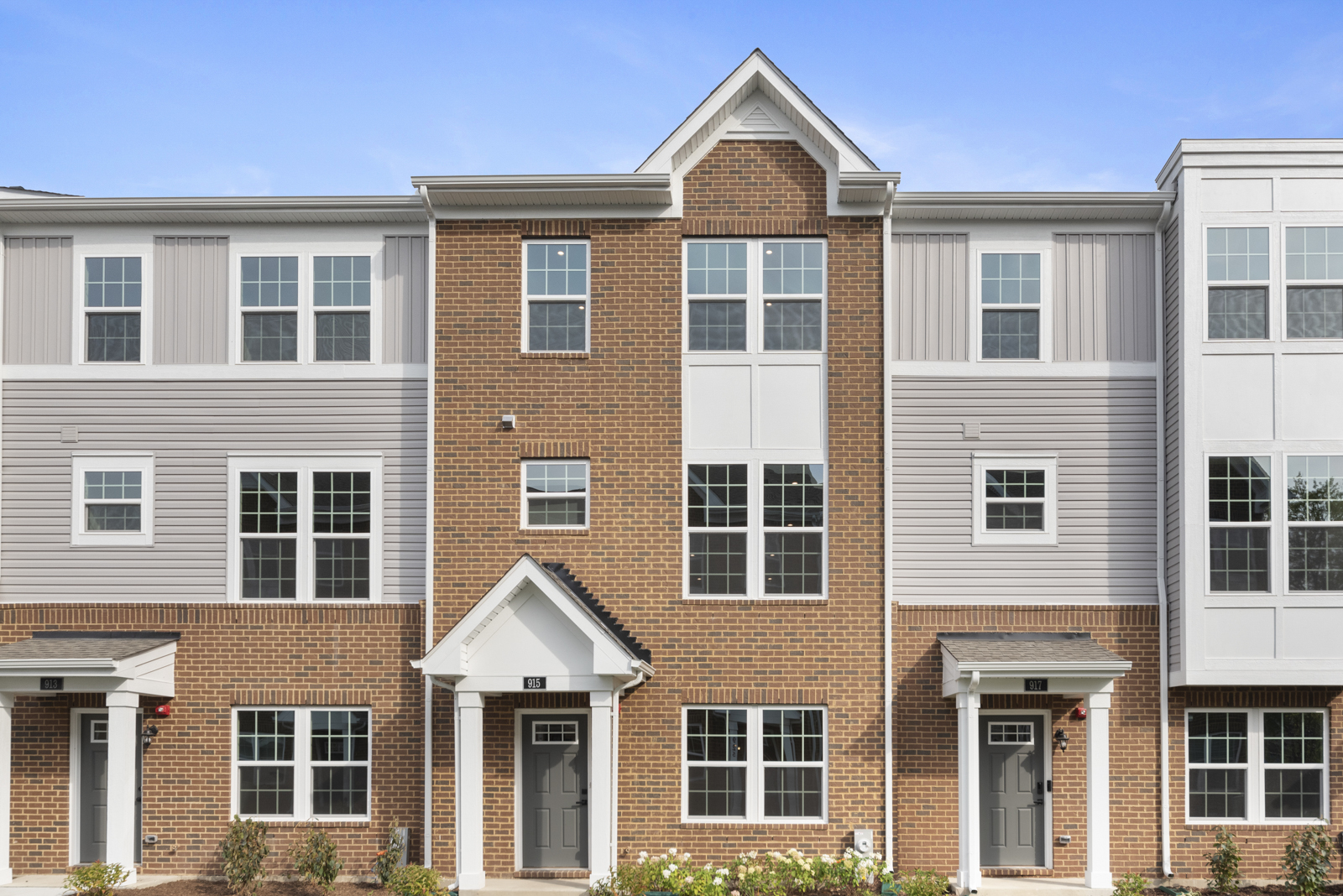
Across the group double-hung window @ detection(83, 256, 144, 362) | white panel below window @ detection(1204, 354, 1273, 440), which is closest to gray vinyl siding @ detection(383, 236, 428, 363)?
double-hung window @ detection(83, 256, 144, 362)

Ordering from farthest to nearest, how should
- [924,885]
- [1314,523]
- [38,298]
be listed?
1. [38,298]
2. [1314,523]
3. [924,885]

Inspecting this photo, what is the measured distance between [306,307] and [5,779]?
7015mm

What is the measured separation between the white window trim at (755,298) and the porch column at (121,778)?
27.0 ft

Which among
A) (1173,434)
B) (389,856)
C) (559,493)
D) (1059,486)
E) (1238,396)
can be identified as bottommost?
(389,856)

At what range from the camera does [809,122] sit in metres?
14.9

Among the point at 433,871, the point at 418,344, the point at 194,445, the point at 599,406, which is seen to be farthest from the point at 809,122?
the point at 433,871

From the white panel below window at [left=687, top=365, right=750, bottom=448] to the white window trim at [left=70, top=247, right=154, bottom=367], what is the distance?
730 centimetres

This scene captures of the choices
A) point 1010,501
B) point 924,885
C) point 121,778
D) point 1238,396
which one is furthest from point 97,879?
point 1238,396

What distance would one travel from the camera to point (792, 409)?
1515 centimetres

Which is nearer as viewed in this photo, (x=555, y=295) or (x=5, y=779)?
(x=5, y=779)

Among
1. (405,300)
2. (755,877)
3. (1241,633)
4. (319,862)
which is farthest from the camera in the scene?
(405,300)

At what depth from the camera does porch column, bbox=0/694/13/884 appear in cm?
1435

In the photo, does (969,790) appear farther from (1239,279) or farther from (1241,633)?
(1239,279)

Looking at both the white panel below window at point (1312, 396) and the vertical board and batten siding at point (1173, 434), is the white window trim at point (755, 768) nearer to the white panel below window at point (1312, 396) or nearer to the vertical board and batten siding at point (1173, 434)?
the vertical board and batten siding at point (1173, 434)
